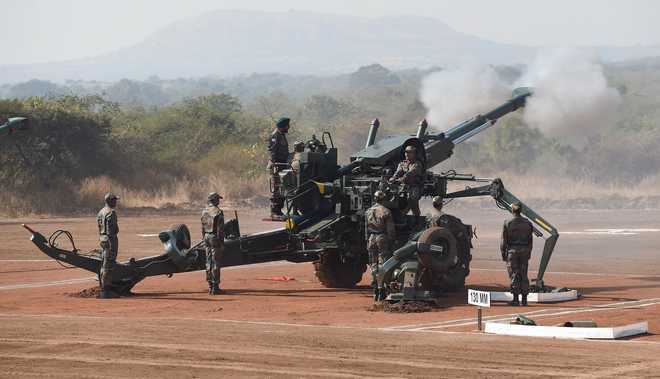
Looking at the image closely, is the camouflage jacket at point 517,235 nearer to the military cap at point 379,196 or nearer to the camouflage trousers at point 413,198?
the camouflage trousers at point 413,198

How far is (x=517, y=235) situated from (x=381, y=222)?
2.23 meters

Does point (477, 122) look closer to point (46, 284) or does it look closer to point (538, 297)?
point (538, 297)

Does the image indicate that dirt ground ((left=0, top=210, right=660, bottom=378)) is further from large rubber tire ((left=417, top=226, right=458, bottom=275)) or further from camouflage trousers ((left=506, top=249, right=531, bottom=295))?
large rubber tire ((left=417, top=226, right=458, bottom=275))

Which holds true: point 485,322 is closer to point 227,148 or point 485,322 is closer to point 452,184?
point 452,184

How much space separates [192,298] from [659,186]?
144ft

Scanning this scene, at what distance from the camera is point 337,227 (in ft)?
76.6

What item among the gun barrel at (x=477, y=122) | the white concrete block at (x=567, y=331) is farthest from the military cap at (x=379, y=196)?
the white concrete block at (x=567, y=331)

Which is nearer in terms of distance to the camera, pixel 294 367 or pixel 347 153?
pixel 294 367

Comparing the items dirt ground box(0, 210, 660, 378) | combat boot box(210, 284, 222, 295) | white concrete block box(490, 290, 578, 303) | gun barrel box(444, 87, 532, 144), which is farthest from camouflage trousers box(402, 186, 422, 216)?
combat boot box(210, 284, 222, 295)

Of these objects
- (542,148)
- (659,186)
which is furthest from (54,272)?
(542,148)

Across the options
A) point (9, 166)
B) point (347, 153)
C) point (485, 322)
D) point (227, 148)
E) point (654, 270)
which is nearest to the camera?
point (485, 322)

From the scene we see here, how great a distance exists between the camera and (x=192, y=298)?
22.8 meters

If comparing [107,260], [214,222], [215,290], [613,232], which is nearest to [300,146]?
[214,222]

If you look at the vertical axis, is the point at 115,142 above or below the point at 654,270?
above
